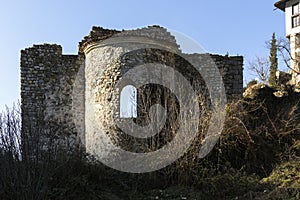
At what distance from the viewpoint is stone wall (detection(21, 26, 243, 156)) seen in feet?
40.0

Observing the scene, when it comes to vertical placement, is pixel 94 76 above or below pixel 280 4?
below

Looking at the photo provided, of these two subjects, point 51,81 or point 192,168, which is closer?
point 192,168

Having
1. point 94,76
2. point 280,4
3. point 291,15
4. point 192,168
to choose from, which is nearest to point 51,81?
point 94,76

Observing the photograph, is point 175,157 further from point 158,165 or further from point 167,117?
point 167,117

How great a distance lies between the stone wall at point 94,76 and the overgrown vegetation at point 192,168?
1714 millimetres

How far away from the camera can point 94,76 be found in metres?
12.7

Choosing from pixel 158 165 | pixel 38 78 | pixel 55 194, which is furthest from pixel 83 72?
pixel 55 194

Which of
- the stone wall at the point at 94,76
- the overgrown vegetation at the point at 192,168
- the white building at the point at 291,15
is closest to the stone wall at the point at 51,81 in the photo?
the stone wall at the point at 94,76

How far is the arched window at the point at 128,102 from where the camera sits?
11.5 m

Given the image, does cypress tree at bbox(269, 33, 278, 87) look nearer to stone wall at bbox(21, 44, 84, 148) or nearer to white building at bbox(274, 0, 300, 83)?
white building at bbox(274, 0, 300, 83)

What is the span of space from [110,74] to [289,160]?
5398 mm

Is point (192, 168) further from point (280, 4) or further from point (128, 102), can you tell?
point (280, 4)

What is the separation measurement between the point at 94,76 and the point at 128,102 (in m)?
1.60

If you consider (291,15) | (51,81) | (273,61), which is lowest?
(51,81)
